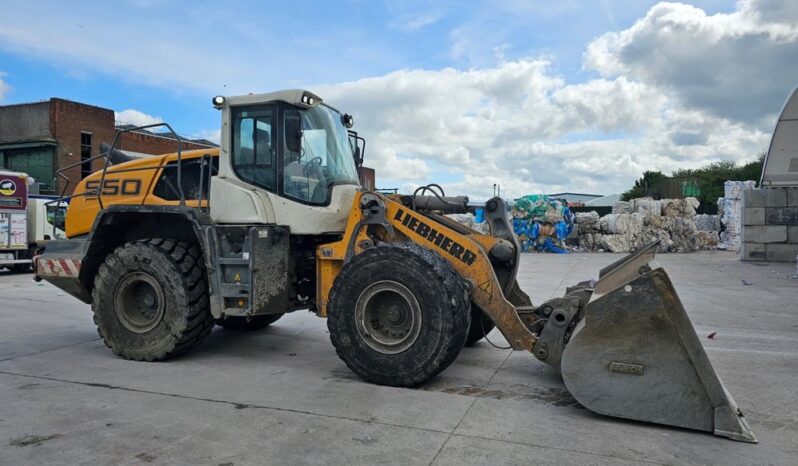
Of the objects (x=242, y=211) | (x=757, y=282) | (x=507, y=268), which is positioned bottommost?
(x=757, y=282)

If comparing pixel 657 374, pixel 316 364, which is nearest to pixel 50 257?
pixel 316 364

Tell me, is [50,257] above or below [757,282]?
above

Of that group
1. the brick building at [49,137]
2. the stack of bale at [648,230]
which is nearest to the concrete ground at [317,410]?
the stack of bale at [648,230]

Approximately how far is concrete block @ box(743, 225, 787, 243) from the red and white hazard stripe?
806 inches

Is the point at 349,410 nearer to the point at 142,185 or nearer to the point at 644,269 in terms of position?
the point at 644,269

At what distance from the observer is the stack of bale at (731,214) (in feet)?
85.0

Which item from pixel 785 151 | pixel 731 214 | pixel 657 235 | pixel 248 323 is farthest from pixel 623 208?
pixel 248 323

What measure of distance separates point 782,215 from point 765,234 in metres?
0.79

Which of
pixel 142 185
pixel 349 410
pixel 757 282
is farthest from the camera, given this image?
pixel 757 282

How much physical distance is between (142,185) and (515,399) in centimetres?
467

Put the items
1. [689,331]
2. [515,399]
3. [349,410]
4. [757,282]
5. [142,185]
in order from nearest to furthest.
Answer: [689,331], [349,410], [515,399], [142,185], [757,282]

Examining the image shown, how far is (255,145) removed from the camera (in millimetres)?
6273

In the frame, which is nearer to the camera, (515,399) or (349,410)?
(349,410)

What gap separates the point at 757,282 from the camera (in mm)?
14484
